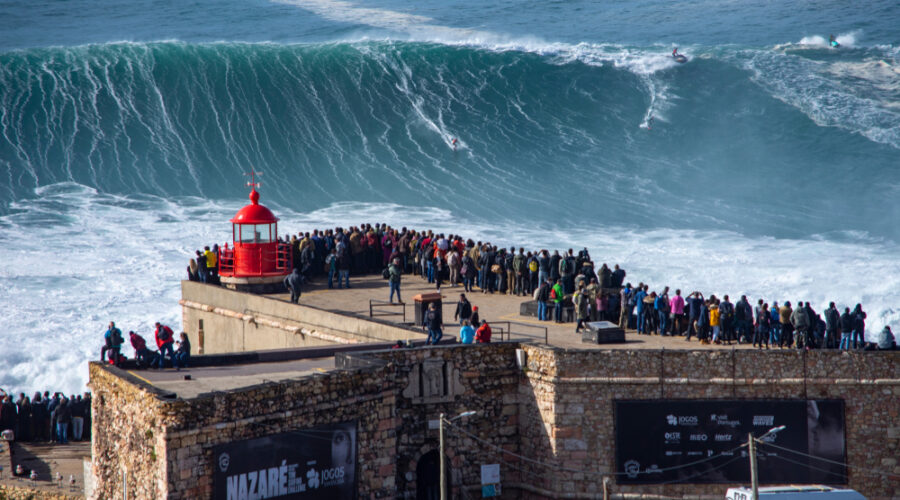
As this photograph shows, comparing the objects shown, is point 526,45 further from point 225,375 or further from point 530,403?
point 225,375

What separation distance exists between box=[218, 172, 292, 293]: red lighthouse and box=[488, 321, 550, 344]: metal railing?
690 centimetres

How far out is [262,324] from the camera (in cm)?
2900

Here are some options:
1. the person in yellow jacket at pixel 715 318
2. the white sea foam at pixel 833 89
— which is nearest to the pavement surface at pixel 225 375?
the person in yellow jacket at pixel 715 318

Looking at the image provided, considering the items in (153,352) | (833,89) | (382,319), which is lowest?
(153,352)

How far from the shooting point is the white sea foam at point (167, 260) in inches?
1591

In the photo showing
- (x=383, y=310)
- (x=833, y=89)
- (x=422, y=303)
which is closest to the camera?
(x=422, y=303)

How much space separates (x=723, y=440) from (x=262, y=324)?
465 inches

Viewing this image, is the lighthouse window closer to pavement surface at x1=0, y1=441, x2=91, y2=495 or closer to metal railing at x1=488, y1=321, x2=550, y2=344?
pavement surface at x1=0, y1=441, x2=91, y2=495

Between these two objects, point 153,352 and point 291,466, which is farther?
point 153,352

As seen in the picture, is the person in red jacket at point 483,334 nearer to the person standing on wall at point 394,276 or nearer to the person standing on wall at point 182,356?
the person standing on wall at point 394,276

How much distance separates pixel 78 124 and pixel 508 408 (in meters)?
38.2

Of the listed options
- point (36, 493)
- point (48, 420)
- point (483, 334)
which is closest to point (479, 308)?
point (483, 334)

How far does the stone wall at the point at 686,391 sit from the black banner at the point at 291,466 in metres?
4.18

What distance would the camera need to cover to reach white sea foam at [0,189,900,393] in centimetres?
4041
